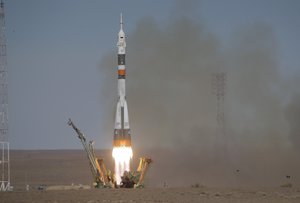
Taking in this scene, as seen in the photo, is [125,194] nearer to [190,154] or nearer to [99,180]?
[99,180]

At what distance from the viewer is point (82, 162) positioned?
562ft

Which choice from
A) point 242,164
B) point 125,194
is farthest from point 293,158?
point 125,194

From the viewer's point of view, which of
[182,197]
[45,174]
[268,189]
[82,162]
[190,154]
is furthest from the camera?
[82,162]

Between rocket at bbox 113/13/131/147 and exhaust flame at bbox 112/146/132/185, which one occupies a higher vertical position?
rocket at bbox 113/13/131/147

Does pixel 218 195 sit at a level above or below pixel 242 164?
below

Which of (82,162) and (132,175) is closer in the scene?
(132,175)

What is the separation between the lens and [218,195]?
6259 centimetres

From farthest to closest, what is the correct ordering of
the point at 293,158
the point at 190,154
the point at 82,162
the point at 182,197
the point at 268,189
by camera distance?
1. the point at 82,162
2. the point at 190,154
3. the point at 293,158
4. the point at 268,189
5. the point at 182,197

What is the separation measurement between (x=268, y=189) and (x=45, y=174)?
64.6m

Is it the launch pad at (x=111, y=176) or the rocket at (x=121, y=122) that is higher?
the rocket at (x=121, y=122)

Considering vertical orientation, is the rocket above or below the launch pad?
above

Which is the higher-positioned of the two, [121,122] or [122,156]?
[121,122]

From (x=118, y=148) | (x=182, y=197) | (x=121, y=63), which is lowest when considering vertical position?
(x=182, y=197)

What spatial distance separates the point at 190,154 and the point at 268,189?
46897 mm
